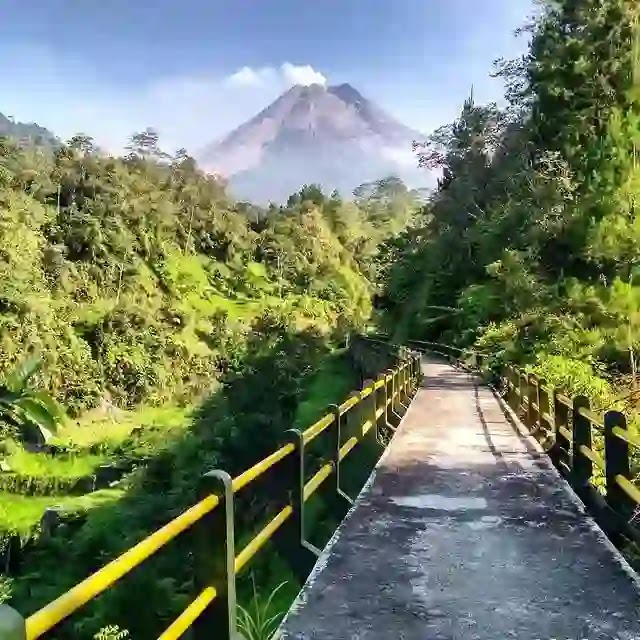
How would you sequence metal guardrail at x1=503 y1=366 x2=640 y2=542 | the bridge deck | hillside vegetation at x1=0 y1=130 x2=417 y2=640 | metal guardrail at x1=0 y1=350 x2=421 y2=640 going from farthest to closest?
hillside vegetation at x1=0 y1=130 x2=417 y2=640 < metal guardrail at x1=503 y1=366 x2=640 y2=542 < the bridge deck < metal guardrail at x1=0 y1=350 x2=421 y2=640

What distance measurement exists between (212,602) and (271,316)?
44.1 m

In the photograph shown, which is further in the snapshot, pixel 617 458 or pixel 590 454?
pixel 590 454

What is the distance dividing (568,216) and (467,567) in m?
21.9

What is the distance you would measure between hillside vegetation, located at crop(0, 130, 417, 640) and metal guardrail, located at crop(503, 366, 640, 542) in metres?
2.67

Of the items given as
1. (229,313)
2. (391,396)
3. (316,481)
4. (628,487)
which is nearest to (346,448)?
(316,481)

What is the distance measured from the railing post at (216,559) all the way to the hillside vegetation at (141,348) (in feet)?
0.96

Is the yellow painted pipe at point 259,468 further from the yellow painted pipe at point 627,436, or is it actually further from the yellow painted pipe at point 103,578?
the yellow painted pipe at point 627,436

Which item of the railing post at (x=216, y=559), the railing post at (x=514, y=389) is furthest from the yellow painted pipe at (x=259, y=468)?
the railing post at (x=514, y=389)

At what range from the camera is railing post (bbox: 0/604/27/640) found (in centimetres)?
184

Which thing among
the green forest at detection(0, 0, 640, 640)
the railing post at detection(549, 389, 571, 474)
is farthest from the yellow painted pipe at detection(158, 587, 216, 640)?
the railing post at detection(549, 389, 571, 474)

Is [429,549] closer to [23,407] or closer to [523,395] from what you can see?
[523,395]

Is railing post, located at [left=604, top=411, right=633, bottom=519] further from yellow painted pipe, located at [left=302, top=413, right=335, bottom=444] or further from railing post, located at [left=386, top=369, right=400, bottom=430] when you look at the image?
railing post, located at [left=386, top=369, right=400, bottom=430]

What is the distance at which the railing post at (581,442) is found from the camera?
27.3ft

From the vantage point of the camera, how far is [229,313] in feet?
252
